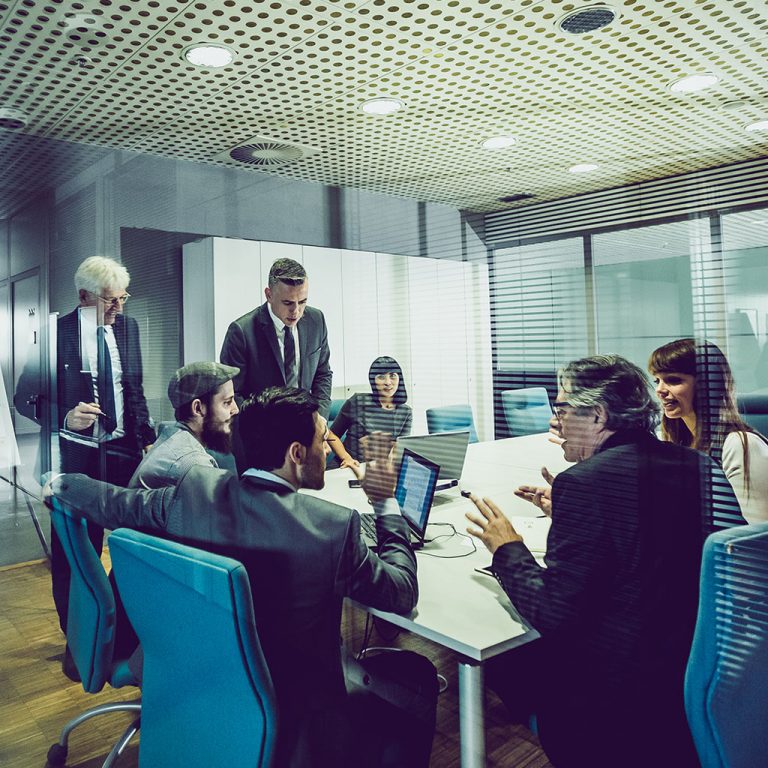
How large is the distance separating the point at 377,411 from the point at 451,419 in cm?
25

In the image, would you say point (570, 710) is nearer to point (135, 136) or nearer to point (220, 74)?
point (220, 74)

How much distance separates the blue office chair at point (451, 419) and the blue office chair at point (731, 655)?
0.66m

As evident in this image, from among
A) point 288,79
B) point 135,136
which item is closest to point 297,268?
point 288,79

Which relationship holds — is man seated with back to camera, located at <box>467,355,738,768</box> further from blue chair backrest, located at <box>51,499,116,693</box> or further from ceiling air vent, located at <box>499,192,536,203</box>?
blue chair backrest, located at <box>51,499,116,693</box>

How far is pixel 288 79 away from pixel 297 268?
54cm

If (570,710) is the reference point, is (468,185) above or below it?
above

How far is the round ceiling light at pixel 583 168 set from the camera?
4.25ft

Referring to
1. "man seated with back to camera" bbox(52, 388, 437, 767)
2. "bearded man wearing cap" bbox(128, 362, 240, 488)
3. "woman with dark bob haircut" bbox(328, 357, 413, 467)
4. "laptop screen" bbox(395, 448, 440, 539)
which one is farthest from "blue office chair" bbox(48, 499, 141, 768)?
"laptop screen" bbox(395, 448, 440, 539)

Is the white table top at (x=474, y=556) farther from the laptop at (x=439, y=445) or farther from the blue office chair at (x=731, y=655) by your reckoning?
the blue office chair at (x=731, y=655)

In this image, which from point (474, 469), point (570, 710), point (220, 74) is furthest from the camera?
point (474, 469)

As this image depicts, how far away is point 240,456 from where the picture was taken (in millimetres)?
1758

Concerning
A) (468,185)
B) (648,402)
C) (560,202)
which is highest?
(468,185)

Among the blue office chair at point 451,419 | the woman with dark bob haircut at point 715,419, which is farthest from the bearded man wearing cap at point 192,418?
the woman with dark bob haircut at point 715,419

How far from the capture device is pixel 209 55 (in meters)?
1.53
